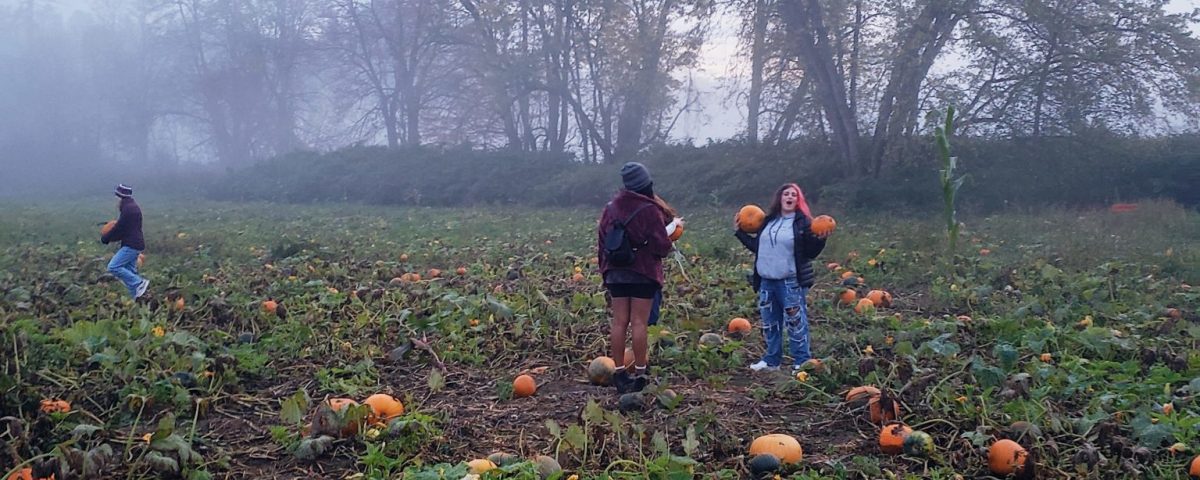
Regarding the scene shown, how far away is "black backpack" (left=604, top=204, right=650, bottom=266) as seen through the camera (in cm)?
538

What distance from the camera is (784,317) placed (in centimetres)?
611

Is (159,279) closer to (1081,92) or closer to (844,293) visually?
(844,293)

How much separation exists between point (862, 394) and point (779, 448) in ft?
3.15

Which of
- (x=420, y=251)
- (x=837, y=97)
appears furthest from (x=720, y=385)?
(x=837, y=97)

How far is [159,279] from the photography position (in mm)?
9734

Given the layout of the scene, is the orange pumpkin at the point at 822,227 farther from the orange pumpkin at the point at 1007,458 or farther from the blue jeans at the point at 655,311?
the orange pumpkin at the point at 1007,458

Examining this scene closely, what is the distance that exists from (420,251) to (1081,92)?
594 inches

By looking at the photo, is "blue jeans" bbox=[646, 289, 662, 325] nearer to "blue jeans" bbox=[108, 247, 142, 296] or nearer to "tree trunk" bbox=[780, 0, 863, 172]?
"blue jeans" bbox=[108, 247, 142, 296]

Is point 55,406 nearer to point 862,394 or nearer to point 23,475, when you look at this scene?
point 23,475

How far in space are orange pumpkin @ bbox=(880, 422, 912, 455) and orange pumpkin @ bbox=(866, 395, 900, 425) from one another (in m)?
0.27

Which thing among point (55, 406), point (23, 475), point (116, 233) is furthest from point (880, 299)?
point (116, 233)

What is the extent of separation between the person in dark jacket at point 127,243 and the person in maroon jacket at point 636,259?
5539mm

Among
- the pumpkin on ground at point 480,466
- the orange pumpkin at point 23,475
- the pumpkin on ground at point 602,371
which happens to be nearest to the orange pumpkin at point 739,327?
the pumpkin on ground at point 602,371

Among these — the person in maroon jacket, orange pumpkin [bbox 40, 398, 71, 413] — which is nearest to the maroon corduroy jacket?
the person in maroon jacket
